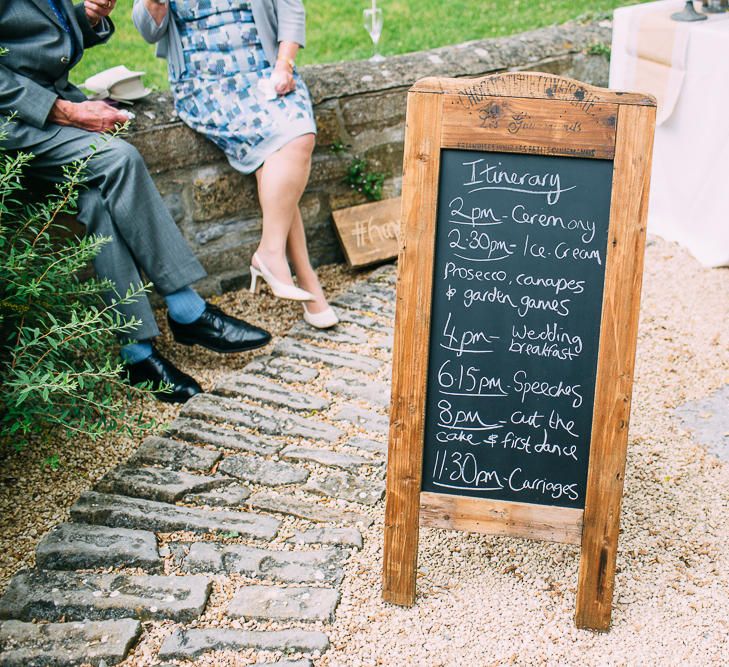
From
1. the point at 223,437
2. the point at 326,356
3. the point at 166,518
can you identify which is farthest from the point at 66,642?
the point at 326,356

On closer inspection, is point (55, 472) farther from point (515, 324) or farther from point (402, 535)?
point (515, 324)

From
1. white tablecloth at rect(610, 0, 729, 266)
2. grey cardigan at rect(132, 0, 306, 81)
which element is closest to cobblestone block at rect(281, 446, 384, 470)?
grey cardigan at rect(132, 0, 306, 81)

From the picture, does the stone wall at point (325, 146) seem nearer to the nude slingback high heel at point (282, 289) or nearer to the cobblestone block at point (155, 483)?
the nude slingback high heel at point (282, 289)

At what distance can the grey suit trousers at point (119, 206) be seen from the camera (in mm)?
3113

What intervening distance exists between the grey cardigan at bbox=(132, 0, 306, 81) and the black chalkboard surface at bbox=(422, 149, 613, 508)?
5.93ft

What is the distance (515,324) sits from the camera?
2.19 meters

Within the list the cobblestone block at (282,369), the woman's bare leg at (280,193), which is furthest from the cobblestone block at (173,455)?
the woman's bare leg at (280,193)

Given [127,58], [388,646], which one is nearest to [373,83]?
[127,58]

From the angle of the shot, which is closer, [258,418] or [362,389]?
[258,418]

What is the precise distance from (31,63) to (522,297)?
2.13m

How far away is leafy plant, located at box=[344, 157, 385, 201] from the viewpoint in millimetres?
4363

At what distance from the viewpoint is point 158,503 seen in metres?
2.69

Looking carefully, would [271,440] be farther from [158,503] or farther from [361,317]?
[361,317]

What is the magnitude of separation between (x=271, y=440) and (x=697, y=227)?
262cm
